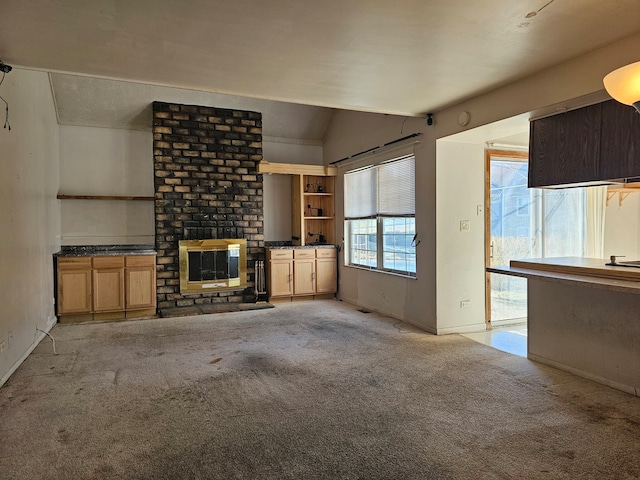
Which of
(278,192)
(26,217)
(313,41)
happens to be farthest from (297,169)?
(313,41)

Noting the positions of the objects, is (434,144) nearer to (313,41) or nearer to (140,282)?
(313,41)

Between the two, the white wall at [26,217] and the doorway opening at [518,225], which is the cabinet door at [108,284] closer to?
the white wall at [26,217]

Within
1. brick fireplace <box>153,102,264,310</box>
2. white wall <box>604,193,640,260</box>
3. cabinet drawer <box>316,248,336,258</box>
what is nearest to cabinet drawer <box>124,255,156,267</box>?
brick fireplace <box>153,102,264,310</box>

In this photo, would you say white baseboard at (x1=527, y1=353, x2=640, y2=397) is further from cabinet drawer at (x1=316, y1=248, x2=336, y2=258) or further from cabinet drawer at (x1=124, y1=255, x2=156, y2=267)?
cabinet drawer at (x1=124, y1=255, x2=156, y2=267)

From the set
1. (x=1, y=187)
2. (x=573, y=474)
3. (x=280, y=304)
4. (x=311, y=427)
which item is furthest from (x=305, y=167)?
(x=573, y=474)

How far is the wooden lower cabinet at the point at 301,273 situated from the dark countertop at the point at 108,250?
173 centimetres

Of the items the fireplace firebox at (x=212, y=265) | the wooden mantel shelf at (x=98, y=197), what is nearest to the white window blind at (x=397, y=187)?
the fireplace firebox at (x=212, y=265)

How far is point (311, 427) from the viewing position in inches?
94.6

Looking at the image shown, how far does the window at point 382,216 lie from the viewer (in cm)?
494

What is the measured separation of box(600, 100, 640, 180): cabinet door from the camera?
2.74m

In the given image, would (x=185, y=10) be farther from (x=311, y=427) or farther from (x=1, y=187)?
(x=311, y=427)

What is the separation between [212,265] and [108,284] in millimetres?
1359

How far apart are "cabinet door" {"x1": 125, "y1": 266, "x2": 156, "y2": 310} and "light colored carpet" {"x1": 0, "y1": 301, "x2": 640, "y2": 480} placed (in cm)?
130

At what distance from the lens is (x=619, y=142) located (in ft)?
9.27
